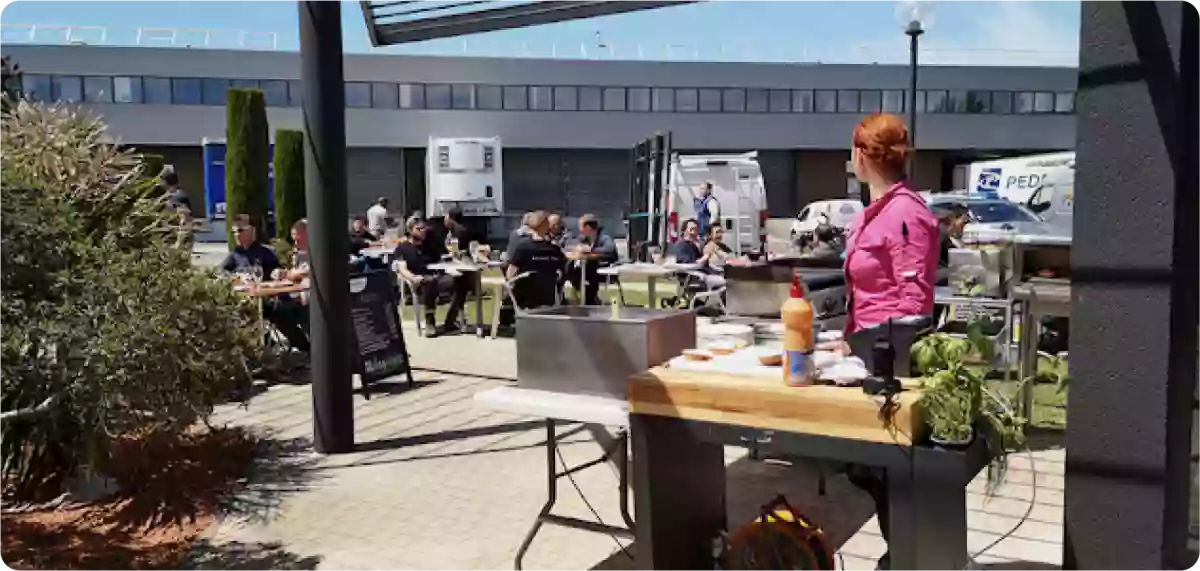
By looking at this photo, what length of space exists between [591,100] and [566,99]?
913mm

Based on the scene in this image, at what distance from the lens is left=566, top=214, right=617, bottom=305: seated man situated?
11.8 metres

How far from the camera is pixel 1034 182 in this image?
20.7 m

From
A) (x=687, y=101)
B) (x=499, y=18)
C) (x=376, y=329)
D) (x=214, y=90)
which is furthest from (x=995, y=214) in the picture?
(x=214, y=90)

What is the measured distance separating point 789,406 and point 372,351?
5.13 m

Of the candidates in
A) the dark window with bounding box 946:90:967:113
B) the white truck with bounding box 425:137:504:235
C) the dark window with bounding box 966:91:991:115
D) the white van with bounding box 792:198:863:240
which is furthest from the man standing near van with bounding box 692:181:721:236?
the dark window with bounding box 966:91:991:115

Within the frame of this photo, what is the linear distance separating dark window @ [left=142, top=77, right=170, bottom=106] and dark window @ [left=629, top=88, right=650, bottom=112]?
15.9 m

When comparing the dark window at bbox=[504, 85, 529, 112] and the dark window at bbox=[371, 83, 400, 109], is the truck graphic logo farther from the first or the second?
the dark window at bbox=[371, 83, 400, 109]

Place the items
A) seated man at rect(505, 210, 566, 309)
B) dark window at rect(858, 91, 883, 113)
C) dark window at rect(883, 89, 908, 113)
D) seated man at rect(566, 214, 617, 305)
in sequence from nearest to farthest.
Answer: seated man at rect(505, 210, 566, 309)
seated man at rect(566, 214, 617, 305)
dark window at rect(858, 91, 883, 113)
dark window at rect(883, 89, 908, 113)

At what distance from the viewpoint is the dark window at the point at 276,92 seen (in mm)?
32906

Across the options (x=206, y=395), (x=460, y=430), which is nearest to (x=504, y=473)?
(x=460, y=430)

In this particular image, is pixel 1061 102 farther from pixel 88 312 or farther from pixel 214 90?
pixel 88 312

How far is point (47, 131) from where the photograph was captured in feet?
16.8

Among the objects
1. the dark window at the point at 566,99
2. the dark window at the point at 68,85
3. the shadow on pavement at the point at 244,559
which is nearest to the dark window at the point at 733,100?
the dark window at the point at 566,99

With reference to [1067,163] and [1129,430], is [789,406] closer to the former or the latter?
[1129,430]
